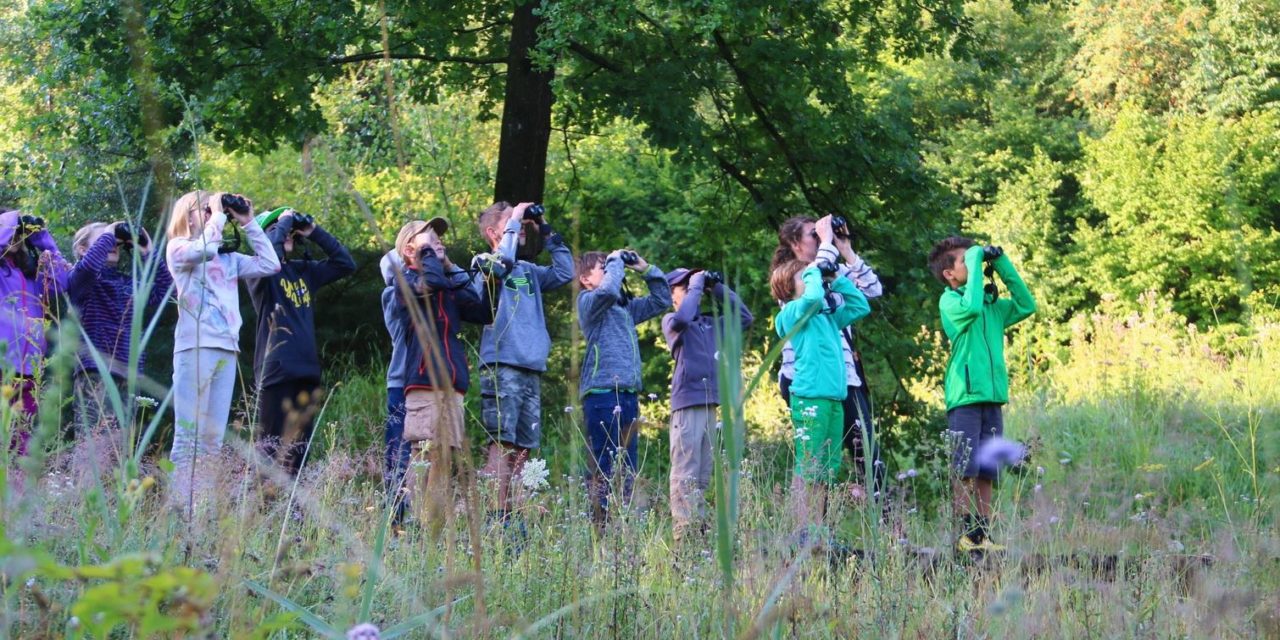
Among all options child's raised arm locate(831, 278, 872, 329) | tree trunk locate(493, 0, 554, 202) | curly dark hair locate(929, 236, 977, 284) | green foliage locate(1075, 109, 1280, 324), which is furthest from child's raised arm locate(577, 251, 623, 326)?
green foliage locate(1075, 109, 1280, 324)

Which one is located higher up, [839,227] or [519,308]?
[839,227]

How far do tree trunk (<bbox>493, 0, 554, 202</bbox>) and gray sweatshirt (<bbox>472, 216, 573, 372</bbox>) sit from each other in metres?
2.58

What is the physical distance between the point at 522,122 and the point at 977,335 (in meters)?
4.23

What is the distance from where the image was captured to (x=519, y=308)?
21.2 feet

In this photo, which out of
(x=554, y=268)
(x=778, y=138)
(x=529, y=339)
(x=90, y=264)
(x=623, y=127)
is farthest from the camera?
(x=623, y=127)

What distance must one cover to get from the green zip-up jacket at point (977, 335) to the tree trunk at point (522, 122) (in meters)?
3.89

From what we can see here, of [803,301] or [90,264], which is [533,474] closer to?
[803,301]

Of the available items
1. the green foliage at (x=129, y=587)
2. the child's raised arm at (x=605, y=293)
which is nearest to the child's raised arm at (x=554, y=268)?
the child's raised arm at (x=605, y=293)

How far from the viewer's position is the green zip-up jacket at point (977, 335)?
19.8 feet

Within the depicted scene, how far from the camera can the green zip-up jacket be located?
19.8 ft

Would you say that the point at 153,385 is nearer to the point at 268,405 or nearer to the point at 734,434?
the point at 734,434

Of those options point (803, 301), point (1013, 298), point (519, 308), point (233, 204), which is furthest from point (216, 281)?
point (1013, 298)

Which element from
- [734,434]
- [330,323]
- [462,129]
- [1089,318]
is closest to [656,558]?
[734,434]

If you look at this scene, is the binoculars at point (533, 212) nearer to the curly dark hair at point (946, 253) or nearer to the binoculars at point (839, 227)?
the binoculars at point (839, 227)
